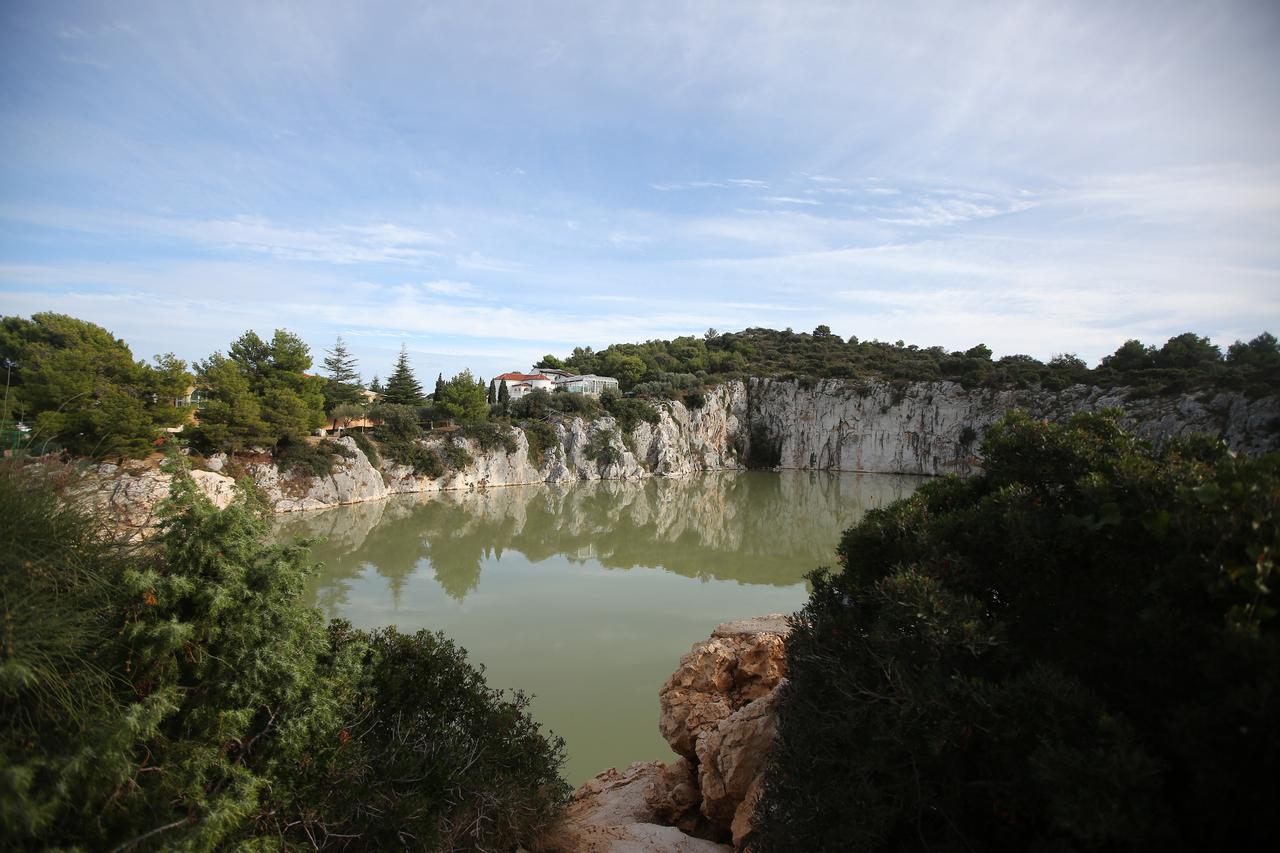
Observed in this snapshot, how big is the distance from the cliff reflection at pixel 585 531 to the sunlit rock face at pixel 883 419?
31.3ft

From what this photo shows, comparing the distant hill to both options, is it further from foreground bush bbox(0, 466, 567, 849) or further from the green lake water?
foreground bush bbox(0, 466, 567, 849)

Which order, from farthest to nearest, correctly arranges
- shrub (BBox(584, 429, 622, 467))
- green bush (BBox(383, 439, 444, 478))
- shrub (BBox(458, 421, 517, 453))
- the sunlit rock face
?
the sunlit rock face
shrub (BBox(584, 429, 622, 467))
shrub (BBox(458, 421, 517, 453))
green bush (BBox(383, 439, 444, 478))

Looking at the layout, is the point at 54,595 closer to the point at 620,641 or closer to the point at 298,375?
the point at 620,641

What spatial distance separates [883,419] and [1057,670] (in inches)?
1626

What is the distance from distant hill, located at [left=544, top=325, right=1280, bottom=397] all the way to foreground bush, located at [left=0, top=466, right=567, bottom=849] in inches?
1289

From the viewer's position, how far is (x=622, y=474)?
35906 mm

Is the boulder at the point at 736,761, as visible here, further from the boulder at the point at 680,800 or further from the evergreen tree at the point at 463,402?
the evergreen tree at the point at 463,402

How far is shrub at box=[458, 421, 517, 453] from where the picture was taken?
30.1m

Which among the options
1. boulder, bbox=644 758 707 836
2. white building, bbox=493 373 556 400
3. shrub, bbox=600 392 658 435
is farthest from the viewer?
white building, bbox=493 373 556 400

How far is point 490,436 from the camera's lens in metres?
30.4

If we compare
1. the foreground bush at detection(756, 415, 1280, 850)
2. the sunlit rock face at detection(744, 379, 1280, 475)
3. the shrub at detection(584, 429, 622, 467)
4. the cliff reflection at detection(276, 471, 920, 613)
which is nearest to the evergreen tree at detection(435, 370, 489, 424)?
the cliff reflection at detection(276, 471, 920, 613)

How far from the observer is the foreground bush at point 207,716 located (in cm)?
304

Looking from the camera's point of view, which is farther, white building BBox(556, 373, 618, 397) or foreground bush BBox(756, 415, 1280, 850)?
white building BBox(556, 373, 618, 397)

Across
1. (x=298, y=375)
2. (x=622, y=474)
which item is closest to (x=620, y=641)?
(x=298, y=375)
